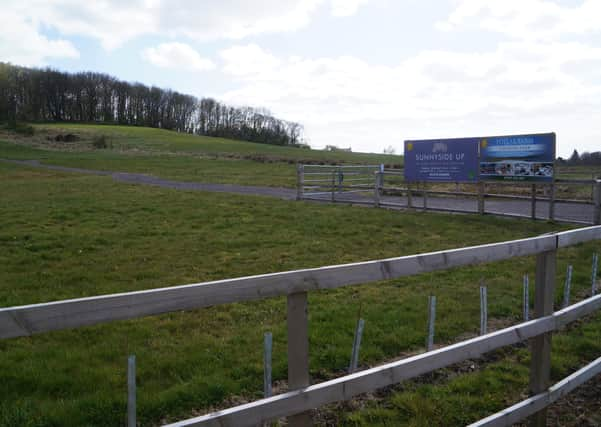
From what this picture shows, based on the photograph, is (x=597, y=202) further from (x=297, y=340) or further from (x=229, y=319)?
(x=297, y=340)

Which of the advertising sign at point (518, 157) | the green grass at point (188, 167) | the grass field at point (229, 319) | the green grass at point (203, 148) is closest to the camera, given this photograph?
the grass field at point (229, 319)

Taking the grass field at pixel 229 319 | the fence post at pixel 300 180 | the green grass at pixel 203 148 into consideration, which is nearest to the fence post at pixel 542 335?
the grass field at pixel 229 319

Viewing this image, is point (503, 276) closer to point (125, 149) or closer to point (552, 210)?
point (552, 210)

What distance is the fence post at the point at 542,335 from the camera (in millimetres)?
3455

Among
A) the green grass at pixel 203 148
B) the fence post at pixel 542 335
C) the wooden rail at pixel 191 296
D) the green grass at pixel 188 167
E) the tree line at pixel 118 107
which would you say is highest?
the tree line at pixel 118 107

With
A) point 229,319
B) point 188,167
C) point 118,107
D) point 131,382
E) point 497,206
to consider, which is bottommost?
point 229,319

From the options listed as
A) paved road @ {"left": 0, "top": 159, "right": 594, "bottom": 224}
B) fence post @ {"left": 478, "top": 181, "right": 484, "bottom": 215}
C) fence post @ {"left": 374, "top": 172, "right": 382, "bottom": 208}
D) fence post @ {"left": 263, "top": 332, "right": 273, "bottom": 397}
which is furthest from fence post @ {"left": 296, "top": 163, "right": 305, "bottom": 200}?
fence post @ {"left": 263, "top": 332, "right": 273, "bottom": 397}

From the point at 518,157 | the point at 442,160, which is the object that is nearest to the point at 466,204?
the point at 442,160

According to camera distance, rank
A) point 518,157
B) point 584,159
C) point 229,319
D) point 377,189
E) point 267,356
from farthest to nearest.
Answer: point 584,159, point 377,189, point 518,157, point 229,319, point 267,356

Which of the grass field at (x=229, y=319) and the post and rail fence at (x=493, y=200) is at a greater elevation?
the post and rail fence at (x=493, y=200)

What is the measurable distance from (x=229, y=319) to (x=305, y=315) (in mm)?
3562

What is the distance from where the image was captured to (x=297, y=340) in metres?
Answer: 2.29

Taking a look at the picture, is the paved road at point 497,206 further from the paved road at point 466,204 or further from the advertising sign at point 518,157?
the advertising sign at point 518,157

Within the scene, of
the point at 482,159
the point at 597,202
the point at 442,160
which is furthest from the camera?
the point at 442,160
